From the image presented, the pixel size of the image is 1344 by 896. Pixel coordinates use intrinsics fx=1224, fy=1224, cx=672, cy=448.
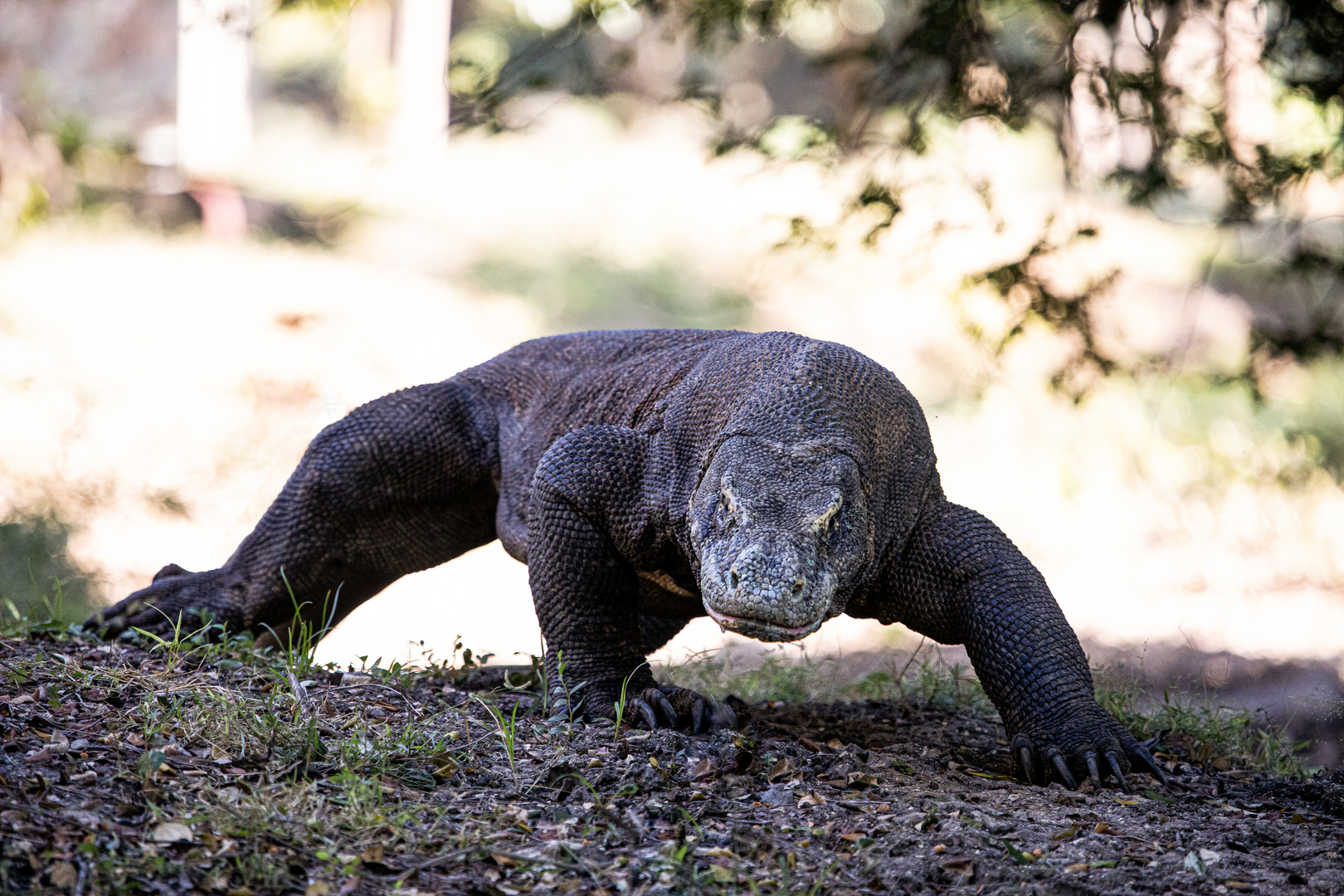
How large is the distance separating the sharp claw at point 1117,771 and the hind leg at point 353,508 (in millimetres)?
2494

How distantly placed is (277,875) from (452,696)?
1.62m

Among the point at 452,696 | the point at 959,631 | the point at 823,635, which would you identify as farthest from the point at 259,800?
Answer: the point at 823,635

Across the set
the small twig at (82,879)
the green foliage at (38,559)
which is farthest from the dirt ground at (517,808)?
the green foliage at (38,559)

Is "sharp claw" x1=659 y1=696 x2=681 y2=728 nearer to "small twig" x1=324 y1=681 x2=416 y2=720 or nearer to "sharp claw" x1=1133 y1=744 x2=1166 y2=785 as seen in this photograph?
"small twig" x1=324 y1=681 x2=416 y2=720

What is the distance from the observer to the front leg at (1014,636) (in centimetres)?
346

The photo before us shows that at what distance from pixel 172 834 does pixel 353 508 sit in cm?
252

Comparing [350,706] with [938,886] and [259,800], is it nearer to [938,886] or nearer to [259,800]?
[259,800]

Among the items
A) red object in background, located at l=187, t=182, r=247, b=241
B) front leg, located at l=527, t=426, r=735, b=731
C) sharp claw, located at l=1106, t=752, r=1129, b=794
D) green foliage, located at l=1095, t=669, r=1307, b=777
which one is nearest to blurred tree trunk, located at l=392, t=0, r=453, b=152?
red object in background, located at l=187, t=182, r=247, b=241

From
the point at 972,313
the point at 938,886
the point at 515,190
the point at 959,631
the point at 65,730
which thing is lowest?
the point at 938,886

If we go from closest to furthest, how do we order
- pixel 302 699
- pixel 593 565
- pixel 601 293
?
pixel 302 699
pixel 593 565
pixel 601 293

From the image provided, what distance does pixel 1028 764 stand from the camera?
3.47 metres

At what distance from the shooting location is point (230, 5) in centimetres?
471

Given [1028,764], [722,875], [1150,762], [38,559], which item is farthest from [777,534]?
[38,559]

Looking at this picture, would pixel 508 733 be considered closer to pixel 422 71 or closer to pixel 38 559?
pixel 38 559
